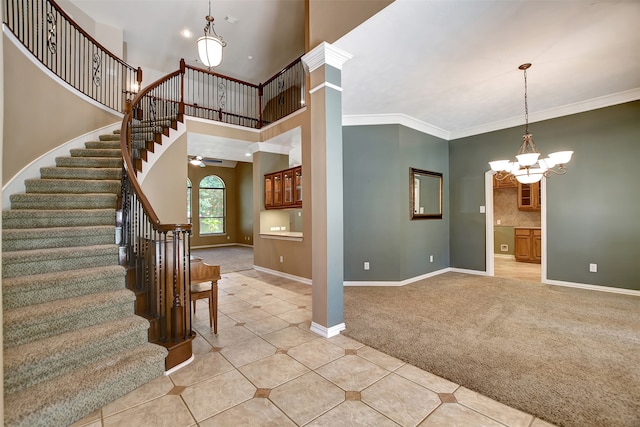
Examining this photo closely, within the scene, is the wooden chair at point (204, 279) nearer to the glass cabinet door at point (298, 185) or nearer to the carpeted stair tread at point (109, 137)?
the glass cabinet door at point (298, 185)

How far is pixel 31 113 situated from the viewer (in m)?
3.77

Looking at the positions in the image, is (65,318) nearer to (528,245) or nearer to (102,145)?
(102,145)

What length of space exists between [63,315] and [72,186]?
7.15ft

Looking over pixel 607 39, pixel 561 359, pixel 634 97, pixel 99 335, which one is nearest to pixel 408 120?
pixel 607 39

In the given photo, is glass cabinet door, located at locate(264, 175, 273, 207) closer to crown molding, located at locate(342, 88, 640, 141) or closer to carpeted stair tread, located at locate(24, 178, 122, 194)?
crown molding, located at locate(342, 88, 640, 141)

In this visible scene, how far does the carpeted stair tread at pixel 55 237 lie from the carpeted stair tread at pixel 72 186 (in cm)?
84

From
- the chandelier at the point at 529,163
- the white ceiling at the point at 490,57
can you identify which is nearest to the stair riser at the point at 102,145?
the white ceiling at the point at 490,57

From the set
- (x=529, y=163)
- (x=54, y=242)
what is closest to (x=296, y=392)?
(x=54, y=242)

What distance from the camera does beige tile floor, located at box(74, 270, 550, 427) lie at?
72.1 inches

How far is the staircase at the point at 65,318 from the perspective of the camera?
1819 millimetres

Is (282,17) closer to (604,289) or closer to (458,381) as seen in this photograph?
(458,381)

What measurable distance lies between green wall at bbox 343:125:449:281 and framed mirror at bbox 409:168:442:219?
6.9 inches

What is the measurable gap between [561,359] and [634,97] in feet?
14.3

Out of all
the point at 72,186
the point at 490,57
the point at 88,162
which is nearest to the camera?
the point at 490,57
